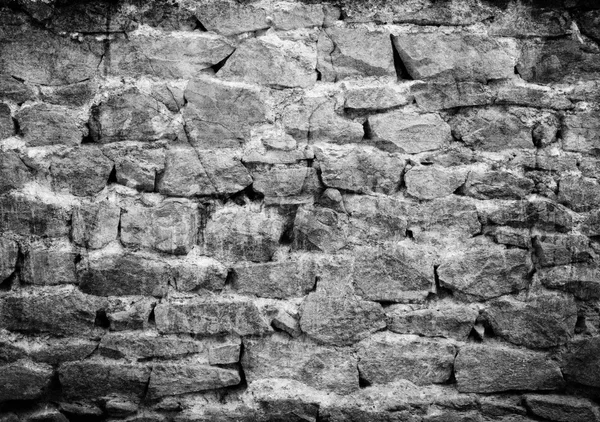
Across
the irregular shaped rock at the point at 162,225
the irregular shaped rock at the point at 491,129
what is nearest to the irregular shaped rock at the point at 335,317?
the irregular shaped rock at the point at 162,225

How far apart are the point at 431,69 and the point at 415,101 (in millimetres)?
152

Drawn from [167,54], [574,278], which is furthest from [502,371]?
[167,54]

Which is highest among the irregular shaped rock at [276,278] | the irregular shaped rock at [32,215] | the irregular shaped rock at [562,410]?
the irregular shaped rock at [32,215]

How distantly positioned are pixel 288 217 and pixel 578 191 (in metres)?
1.26

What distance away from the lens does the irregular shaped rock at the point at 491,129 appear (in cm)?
274

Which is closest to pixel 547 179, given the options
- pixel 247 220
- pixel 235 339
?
pixel 247 220

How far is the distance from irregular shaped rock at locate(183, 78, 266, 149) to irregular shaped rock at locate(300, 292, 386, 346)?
0.79m

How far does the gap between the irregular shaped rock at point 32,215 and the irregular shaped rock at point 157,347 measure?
20.5 inches

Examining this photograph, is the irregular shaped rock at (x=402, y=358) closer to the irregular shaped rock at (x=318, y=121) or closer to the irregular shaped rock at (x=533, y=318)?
the irregular shaped rock at (x=533, y=318)

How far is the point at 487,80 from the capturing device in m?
2.76

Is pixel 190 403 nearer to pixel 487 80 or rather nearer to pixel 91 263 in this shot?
pixel 91 263

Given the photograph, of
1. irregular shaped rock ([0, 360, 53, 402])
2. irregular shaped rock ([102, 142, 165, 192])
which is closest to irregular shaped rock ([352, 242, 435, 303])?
irregular shaped rock ([102, 142, 165, 192])

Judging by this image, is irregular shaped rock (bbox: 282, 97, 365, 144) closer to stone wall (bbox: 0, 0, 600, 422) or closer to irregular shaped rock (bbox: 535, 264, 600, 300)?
stone wall (bbox: 0, 0, 600, 422)

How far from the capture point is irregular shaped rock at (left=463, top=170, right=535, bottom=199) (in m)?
2.73
